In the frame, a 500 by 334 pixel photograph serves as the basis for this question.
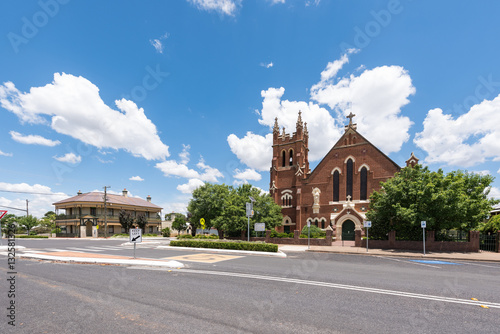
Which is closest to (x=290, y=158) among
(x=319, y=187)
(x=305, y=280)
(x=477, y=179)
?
(x=319, y=187)

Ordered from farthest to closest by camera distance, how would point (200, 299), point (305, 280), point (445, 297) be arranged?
point (305, 280), point (445, 297), point (200, 299)

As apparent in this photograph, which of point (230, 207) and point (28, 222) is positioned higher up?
point (230, 207)

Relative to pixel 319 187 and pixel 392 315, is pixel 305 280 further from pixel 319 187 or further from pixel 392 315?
pixel 319 187

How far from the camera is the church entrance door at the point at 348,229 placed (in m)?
31.4

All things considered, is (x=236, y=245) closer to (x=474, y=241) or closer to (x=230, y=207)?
(x=230, y=207)

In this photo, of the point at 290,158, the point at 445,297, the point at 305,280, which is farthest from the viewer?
the point at 290,158

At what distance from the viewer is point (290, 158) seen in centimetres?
4181

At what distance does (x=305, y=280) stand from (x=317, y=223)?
90.6 feet

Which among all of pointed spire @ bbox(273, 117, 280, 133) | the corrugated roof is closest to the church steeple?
pointed spire @ bbox(273, 117, 280, 133)

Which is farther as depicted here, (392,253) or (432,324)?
(392,253)

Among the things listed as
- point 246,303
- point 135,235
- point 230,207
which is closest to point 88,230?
point 230,207

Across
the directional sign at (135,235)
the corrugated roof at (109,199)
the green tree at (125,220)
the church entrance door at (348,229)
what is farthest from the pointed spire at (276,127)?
the corrugated roof at (109,199)

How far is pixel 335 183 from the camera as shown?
116ft

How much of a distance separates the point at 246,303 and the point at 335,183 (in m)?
32.1
